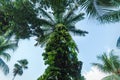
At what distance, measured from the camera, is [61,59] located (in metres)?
19.9

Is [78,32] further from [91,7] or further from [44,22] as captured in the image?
[91,7]

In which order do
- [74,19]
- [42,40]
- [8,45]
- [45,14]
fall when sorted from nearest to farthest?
[45,14], [42,40], [74,19], [8,45]

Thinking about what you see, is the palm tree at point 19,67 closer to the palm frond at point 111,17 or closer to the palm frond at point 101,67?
the palm frond at point 101,67

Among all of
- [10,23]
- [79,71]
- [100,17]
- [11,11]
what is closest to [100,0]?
[100,17]

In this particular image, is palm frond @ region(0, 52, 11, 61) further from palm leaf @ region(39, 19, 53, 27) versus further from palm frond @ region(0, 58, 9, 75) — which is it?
palm leaf @ region(39, 19, 53, 27)

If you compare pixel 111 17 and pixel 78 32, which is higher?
pixel 78 32

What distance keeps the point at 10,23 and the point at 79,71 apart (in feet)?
26.3

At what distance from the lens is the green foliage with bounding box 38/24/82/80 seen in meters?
19.0

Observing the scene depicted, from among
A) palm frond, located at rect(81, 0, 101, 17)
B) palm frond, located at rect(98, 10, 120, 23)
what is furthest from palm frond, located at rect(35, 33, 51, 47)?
palm frond, located at rect(98, 10, 120, 23)

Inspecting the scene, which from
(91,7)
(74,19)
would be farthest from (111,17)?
(74,19)

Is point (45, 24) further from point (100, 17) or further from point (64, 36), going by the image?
point (100, 17)

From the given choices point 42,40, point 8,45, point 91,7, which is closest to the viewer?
point 91,7

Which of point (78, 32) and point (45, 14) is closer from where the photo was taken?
point (45, 14)

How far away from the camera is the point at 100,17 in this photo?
1385 centimetres
